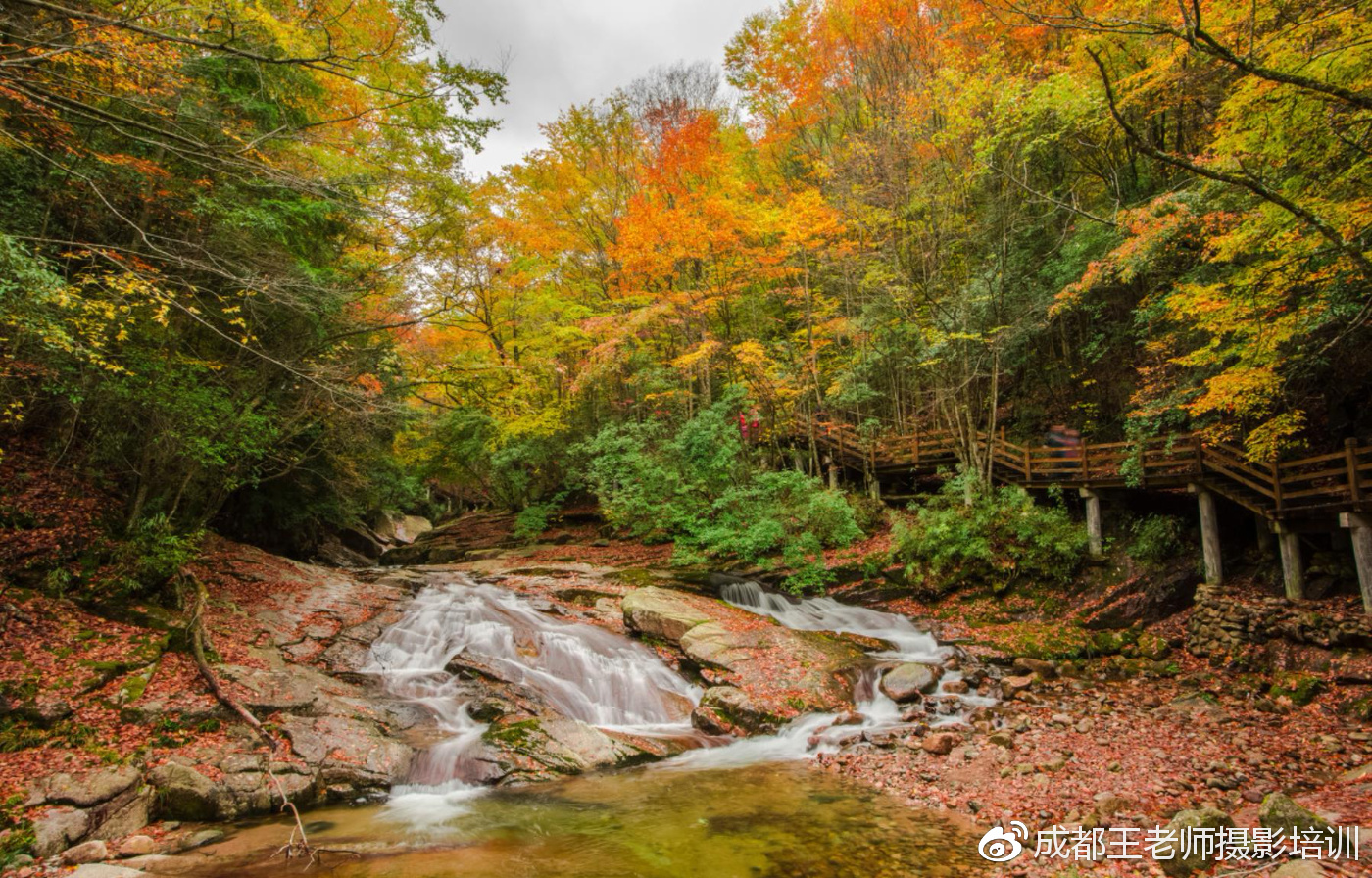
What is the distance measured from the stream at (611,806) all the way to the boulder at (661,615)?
48 centimetres

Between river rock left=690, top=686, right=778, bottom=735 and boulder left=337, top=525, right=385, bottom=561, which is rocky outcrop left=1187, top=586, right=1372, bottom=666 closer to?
river rock left=690, top=686, right=778, bottom=735

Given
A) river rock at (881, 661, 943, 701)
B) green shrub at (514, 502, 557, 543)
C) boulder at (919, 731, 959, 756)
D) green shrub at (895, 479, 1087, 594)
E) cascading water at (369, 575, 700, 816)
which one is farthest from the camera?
green shrub at (514, 502, 557, 543)

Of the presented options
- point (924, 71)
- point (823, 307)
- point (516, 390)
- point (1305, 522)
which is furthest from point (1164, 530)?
point (516, 390)

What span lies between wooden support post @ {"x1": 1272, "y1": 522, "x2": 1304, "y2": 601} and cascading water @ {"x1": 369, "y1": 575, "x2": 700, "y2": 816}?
31.2ft

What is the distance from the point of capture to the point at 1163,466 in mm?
11219

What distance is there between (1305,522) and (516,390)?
17.2 metres

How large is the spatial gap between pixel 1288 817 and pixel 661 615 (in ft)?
26.8

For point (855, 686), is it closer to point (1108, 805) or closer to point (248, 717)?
point (1108, 805)

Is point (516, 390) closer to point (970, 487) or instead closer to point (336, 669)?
point (336, 669)

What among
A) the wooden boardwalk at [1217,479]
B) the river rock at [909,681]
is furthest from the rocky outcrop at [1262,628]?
the river rock at [909,681]

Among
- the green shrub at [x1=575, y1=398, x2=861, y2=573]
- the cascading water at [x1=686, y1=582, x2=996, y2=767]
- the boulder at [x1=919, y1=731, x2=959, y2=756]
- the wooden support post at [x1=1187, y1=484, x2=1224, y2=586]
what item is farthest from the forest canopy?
the boulder at [x1=919, y1=731, x2=959, y2=756]

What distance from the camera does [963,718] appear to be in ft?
26.1

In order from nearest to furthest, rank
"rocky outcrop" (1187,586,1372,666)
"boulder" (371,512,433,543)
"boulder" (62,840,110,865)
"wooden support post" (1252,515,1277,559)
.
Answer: "boulder" (62,840,110,865), "rocky outcrop" (1187,586,1372,666), "wooden support post" (1252,515,1277,559), "boulder" (371,512,433,543)

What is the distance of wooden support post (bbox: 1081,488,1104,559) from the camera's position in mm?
12047
